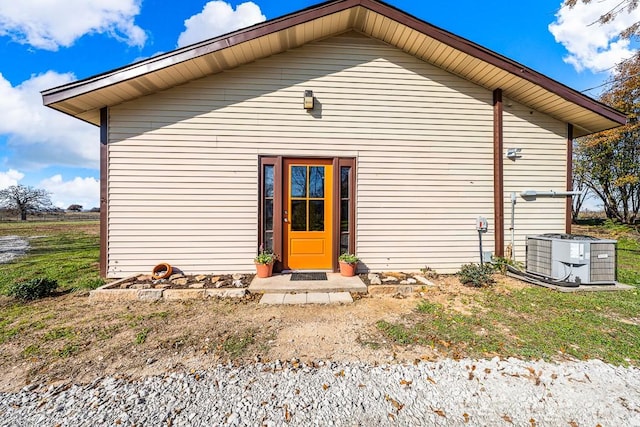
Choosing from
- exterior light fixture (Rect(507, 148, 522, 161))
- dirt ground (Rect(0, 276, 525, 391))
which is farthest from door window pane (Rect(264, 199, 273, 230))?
Result: exterior light fixture (Rect(507, 148, 522, 161))

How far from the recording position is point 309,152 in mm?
4680

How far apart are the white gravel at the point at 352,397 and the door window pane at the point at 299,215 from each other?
9.02 feet

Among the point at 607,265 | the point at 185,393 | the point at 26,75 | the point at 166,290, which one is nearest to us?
the point at 185,393

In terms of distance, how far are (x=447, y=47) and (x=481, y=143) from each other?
1808 millimetres

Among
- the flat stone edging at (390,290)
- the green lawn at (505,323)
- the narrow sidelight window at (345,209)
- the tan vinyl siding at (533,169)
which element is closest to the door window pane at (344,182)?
the narrow sidelight window at (345,209)

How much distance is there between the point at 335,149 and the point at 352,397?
3788 millimetres

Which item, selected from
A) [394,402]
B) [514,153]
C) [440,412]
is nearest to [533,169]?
[514,153]

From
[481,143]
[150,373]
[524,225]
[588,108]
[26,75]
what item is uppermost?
[26,75]

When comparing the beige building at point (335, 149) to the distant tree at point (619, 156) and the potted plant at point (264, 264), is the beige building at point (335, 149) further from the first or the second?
the distant tree at point (619, 156)

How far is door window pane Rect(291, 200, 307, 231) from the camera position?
4.70 meters

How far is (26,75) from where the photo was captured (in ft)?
27.0

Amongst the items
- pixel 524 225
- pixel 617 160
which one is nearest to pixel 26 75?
pixel 524 225

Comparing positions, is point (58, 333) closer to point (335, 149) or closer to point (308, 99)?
point (335, 149)

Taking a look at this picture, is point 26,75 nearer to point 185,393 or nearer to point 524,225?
point 185,393
